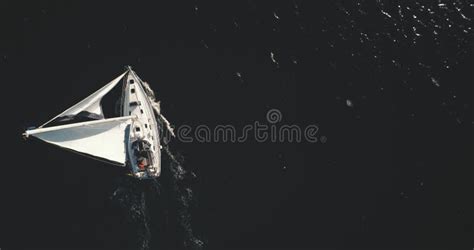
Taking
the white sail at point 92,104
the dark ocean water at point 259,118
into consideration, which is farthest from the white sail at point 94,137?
the dark ocean water at point 259,118

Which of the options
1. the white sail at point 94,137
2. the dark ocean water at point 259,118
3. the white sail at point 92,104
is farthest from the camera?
the dark ocean water at point 259,118

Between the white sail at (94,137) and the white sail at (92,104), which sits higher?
the white sail at (92,104)

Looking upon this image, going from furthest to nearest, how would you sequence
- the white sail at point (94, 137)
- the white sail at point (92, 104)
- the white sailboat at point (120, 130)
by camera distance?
the white sail at point (92, 104) < the white sailboat at point (120, 130) < the white sail at point (94, 137)

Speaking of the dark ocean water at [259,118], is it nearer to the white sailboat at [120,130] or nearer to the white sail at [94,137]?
the white sailboat at [120,130]

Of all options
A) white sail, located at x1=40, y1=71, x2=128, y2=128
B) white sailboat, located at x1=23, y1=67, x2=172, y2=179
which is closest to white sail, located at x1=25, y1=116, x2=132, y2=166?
white sailboat, located at x1=23, y1=67, x2=172, y2=179

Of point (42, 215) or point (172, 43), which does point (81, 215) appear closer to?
point (42, 215)

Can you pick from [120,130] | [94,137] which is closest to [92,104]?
[94,137]

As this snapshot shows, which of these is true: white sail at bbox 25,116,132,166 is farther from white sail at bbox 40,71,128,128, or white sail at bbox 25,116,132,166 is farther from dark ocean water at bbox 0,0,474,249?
dark ocean water at bbox 0,0,474,249

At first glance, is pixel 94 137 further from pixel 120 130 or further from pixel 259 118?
pixel 259 118

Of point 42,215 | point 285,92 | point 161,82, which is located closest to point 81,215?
point 42,215
